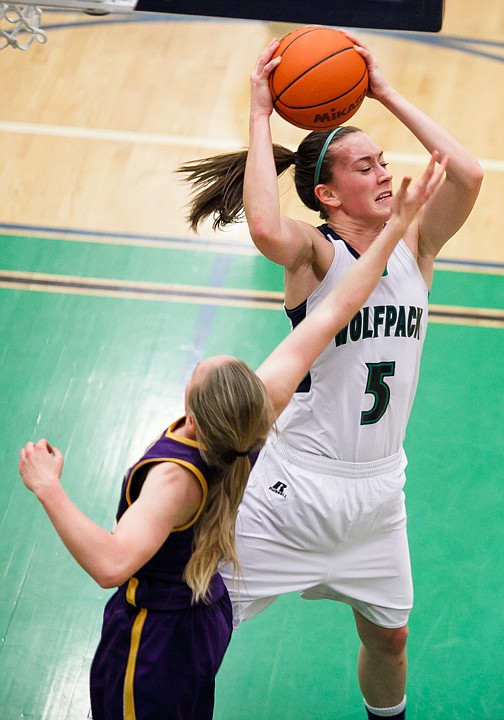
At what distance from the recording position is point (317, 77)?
348cm

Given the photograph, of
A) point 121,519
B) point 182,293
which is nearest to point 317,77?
point 121,519

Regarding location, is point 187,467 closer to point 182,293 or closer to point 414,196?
point 414,196

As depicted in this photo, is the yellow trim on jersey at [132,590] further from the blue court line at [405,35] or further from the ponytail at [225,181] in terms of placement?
the blue court line at [405,35]

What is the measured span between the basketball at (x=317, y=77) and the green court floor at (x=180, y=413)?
228cm

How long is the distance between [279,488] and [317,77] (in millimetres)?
1420

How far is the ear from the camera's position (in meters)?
3.64

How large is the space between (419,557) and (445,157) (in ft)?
7.19

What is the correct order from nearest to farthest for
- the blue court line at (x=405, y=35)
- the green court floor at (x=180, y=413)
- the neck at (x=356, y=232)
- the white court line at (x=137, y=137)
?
1. the neck at (x=356, y=232)
2. the green court floor at (x=180, y=413)
3. the white court line at (x=137, y=137)
4. the blue court line at (x=405, y=35)

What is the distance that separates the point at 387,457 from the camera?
144 inches

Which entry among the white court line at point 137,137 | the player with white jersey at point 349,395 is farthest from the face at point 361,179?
the white court line at point 137,137

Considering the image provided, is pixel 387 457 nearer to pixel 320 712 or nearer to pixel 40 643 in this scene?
pixel 320 712

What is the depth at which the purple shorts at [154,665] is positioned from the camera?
2.93 metres

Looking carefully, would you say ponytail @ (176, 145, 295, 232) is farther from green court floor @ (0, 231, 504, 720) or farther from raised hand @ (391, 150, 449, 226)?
green court floor @ (0, 231, 504, 720)

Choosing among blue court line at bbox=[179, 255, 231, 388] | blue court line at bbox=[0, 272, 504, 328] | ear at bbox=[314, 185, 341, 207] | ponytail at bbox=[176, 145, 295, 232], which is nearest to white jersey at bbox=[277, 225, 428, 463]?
ear at bbox=[314, 185, 341, 207]
